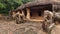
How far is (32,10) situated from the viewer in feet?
63.9

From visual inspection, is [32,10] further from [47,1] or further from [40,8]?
[47,1]

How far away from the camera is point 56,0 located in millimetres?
15891

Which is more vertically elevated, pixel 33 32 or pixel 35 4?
pixel 35 4

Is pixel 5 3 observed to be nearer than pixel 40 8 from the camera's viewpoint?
No

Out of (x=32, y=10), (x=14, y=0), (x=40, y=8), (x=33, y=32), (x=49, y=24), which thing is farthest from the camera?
(x=14, y=0)

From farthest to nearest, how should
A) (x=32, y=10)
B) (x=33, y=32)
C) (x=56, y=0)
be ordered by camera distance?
(x=32, y=10), (x=56, y=0), (x=33, y=32)

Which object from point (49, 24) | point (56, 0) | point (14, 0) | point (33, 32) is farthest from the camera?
point (14, 0)

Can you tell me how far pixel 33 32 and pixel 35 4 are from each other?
8.81 metres

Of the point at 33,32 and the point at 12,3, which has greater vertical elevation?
the point at 12,3

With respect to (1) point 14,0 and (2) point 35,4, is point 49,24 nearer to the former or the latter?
(2) point 35,4

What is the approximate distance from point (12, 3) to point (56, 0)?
933 centimetres

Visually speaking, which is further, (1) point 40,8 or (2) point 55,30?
(1) point 40,8

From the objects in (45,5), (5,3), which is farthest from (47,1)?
(5,3)

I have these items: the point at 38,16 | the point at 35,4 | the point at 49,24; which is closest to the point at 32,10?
the point at 38,16
